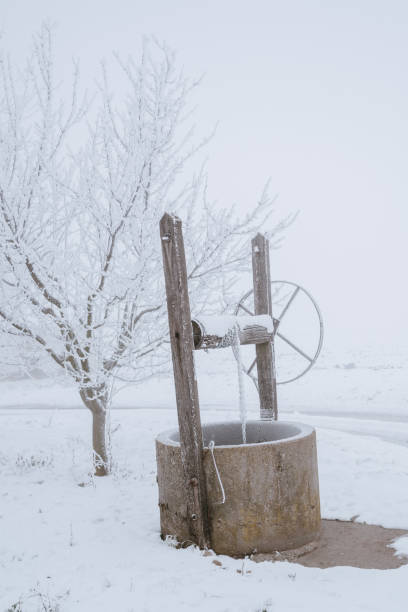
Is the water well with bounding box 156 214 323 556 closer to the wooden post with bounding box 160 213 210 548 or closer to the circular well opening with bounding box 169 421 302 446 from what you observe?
the wooden post with bounding box 160 213 210 548

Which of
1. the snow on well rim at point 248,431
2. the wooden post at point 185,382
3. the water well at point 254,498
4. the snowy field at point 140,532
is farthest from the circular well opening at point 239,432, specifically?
the wooden post at point 185,382

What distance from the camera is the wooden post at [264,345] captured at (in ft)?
18.7

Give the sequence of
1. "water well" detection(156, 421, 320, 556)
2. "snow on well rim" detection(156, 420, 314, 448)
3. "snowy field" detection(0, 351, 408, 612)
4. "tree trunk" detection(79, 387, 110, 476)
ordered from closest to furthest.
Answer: "snowy field" detection(0, 351, 408, 612) < "water well" detection(156, 421, 320, 556) < "snow on well rim" detection(156, 420, 314, 448) < "tree trunk" detection(79, 387, 110, 476)

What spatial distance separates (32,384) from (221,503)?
67.7 feet

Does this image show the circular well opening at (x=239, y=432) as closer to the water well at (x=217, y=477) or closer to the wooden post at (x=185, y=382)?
the water well at (x=217, y=477)

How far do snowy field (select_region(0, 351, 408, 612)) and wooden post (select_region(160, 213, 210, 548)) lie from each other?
0.95 ft

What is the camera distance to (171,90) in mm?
6973

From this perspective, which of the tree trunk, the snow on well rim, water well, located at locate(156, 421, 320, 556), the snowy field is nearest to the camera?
the snowy field

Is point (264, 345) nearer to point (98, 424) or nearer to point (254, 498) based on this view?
point (254, 498)

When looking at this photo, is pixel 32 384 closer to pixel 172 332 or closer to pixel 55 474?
pixel 55 474

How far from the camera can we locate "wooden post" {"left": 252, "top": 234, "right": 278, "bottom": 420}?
225 inches

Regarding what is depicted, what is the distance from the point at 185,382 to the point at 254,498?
1043 millimetres

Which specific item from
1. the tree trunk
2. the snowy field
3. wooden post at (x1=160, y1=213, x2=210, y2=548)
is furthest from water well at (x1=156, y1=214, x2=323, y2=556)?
the tree trunk

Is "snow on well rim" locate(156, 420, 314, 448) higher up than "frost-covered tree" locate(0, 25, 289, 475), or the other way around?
"frost-covered tree" locate(0, 25, 289, 475)
